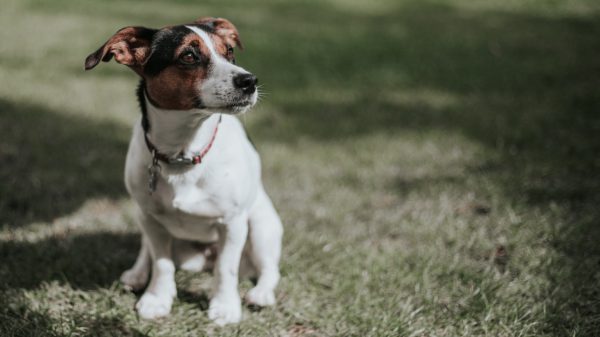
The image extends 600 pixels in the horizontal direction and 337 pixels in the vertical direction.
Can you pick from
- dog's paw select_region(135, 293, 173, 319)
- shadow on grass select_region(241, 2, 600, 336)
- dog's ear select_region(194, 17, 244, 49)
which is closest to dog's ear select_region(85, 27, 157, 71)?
dog's ear select_region(194, 17, 244, 49)

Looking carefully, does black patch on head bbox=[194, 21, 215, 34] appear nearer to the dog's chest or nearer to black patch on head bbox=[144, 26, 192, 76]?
black patch on head bbox=[144, 26, 192, 76]

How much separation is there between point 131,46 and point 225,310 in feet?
4.67

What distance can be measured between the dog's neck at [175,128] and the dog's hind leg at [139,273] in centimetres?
78

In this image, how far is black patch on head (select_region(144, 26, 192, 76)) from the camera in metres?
2.57

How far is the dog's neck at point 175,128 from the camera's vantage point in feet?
8.63

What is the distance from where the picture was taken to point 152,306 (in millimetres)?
2979

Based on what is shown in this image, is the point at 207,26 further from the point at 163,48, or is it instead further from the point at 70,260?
the point at 70,260

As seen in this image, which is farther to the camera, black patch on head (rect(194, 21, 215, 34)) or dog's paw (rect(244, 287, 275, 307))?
dog's paw (rect(244, 287, 275, 307))

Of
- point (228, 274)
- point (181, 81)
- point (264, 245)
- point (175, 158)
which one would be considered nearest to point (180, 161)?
point (175, 158)

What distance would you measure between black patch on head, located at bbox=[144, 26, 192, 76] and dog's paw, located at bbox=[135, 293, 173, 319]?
121cm

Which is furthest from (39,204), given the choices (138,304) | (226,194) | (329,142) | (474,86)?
(474,86)

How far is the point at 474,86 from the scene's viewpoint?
6.98m

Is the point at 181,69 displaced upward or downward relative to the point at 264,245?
upward

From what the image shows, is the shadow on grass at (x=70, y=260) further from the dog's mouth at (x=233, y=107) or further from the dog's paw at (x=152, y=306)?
the dog's mouth at (x=233, y=107)
